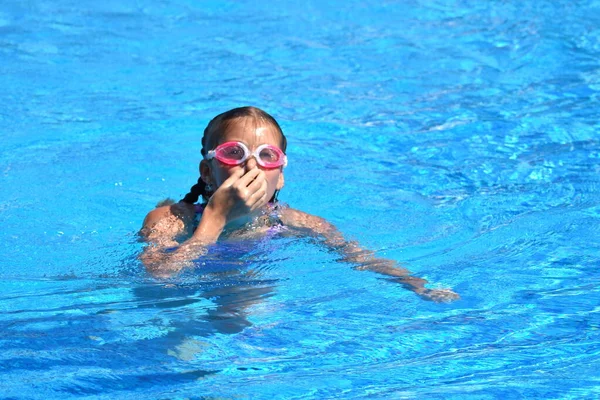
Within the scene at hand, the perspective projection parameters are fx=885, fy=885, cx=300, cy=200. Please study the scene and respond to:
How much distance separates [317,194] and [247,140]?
165cm

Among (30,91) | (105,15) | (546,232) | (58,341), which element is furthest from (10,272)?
(105,15)

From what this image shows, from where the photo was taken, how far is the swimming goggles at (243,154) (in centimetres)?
448

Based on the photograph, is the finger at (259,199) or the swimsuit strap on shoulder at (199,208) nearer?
the finger at (259,199)

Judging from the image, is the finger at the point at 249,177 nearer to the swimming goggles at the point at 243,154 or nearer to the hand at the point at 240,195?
the hand at the point at 240,195

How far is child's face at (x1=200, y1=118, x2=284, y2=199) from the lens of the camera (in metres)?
4.51

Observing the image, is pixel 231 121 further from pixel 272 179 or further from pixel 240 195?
pixel 240 195

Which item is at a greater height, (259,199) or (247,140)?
(247,140)

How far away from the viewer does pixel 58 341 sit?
12.0 ft

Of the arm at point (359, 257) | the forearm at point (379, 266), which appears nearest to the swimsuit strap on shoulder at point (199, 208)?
the arm at point (359, 257)

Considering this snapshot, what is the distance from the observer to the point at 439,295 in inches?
163

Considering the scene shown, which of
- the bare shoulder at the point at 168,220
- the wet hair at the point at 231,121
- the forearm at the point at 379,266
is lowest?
the forearm at the point at 379,266

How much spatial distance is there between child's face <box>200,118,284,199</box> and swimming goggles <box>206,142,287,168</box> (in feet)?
0.07

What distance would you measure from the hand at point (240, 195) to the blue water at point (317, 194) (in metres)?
0.30

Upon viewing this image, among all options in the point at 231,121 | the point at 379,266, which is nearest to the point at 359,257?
the point at 379,266
